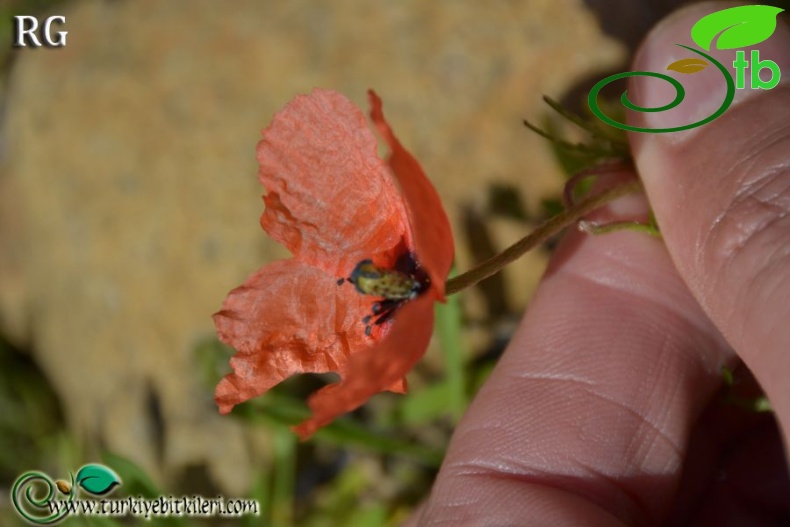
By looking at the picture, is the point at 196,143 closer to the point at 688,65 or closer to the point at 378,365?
the point at 688,65

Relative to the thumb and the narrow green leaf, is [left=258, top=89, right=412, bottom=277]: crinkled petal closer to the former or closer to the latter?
the thumb

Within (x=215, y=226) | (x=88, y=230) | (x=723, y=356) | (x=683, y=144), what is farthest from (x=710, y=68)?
(x=88, y=230)

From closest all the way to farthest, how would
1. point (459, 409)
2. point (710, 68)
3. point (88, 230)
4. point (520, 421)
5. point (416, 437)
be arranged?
point (710, 68) < point (520, 421) < point (459, 409) < point (416, 437) < point (88, 230)

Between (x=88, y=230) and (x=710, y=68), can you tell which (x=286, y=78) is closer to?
(x=88, y=230)

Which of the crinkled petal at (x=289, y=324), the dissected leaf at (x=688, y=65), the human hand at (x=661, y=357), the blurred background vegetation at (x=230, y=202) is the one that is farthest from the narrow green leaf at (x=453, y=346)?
the dissected leaf at (x=688, y=65)

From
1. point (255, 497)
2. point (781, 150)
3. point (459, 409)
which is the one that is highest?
point (781, 150)

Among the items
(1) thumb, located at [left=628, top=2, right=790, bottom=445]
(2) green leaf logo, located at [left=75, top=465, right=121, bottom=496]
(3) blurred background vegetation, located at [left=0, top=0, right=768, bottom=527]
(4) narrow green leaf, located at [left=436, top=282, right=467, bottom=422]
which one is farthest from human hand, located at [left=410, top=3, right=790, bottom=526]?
(2) green leaf logo, located at [left=75, top=465, right=121, bottom=496]

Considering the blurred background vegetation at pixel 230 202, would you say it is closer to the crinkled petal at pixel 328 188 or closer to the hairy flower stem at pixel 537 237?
the hairy flower stem at pixel 537 237
